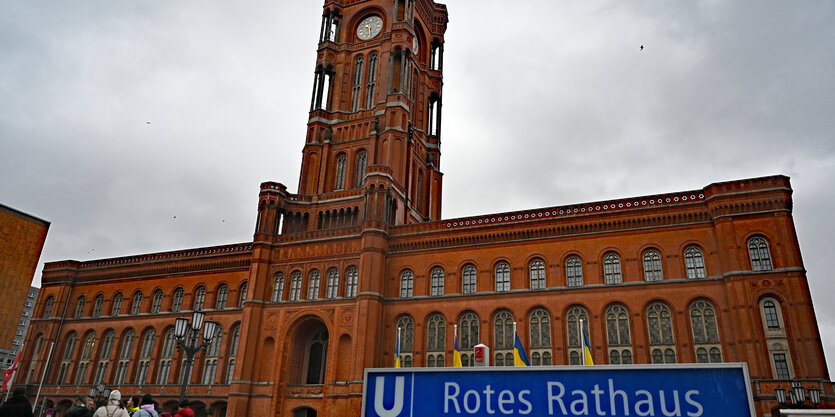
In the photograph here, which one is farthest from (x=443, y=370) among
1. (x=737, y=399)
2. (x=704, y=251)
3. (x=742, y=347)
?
(x=704, y=251)

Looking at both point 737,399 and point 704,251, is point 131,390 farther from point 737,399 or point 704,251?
point 737,399

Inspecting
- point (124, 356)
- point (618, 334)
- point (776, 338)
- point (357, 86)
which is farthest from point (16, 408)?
point (357, 86)

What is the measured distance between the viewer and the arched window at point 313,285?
41.2 metres

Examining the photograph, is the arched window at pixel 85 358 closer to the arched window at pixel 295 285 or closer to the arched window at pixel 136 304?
the arched window at pixel 136 304

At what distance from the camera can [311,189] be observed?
4812 cm

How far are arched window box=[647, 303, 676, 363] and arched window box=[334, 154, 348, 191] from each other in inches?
1024

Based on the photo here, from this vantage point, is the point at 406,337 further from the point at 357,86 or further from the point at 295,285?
the point at 357,86

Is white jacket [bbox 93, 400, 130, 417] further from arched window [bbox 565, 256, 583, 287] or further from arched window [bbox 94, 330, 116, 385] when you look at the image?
arched window [bbox 94, 330, 116, 385]

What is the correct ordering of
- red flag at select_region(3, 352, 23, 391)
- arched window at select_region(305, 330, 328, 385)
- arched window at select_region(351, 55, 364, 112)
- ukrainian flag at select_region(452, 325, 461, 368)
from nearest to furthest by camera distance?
1. ukrainian flag at select_region(452, 325, 461, 368)
2. arched window at select_region(305, 330, 328, 385)
3. red flag at select_region(3, 352, 23, 391)
4. arched window at select_region(351, 55, 364, 112)

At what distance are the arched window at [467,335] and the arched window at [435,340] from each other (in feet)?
4.00

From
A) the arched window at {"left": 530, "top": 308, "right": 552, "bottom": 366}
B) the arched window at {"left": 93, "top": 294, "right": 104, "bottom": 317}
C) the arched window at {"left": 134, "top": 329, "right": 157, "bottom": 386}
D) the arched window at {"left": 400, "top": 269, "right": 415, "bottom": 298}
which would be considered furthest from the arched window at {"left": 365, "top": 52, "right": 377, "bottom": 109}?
the arched window at {"left": 93, "top": 294, "right": 104, "bottom": 317}

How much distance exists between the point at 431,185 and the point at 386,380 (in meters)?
46.7

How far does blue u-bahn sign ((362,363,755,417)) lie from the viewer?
207 inches

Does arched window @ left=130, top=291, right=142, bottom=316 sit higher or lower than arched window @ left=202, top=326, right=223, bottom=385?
higher
